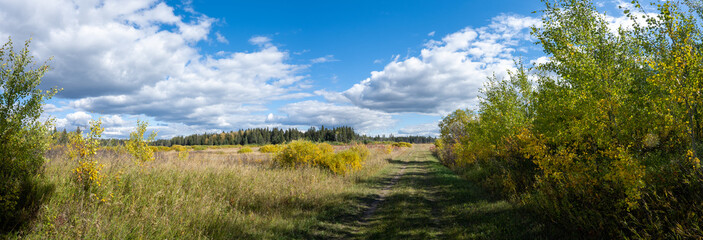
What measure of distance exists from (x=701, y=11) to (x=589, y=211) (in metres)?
11.2

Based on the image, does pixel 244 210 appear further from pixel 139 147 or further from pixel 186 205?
pixel 139 147

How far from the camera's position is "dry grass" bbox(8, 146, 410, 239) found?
5.47 metres

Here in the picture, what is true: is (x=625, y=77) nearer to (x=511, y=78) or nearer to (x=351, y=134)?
(x=511, y=78)

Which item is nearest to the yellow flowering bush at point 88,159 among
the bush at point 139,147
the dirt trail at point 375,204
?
the bush at point 139,147

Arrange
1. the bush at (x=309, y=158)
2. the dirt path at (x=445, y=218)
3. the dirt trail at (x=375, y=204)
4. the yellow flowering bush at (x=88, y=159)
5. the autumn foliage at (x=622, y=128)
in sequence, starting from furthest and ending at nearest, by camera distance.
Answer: the bush at (x=309, y=158) → the dirt trail at (x=375, y=204) → the dirt path at (x=445, y=218) → the yellow flowering bush at (x=88, y=159) → the autumn foliage at (x=622, y=128)

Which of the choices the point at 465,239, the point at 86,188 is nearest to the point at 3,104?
the point at 86,188

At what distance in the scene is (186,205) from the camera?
7.68 m

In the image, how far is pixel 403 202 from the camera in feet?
36.8

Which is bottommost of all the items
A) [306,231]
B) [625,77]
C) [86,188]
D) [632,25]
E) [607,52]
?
[306,231]

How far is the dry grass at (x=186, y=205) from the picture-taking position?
17.9 ft

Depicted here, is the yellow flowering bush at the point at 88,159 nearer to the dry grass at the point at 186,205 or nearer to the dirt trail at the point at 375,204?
the dry grass at the point at 186,205

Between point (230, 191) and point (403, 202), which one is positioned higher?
point (230, 191)

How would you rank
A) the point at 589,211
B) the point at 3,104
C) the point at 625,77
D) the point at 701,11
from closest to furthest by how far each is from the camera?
the point at 3,104 → the point at 589,211 → the point at 625,77 → the point at 701,11

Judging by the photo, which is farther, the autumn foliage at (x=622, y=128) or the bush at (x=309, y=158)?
the bush at (x=309, y=158)
